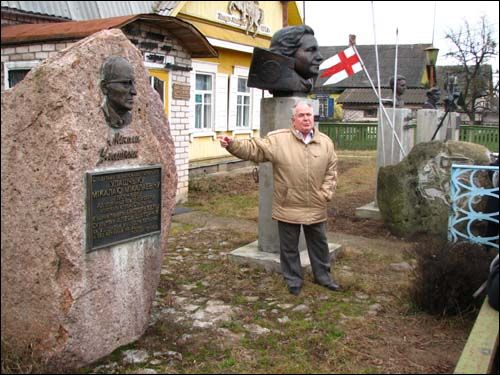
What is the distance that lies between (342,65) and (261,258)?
164 inches

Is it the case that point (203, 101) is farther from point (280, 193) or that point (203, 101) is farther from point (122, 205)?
point (122, 205)

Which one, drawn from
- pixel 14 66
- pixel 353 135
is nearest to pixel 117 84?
pixel 14 66

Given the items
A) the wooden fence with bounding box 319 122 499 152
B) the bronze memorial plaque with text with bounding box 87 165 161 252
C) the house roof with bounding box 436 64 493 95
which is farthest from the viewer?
the wooden fence with bounding box 319 122 499 152

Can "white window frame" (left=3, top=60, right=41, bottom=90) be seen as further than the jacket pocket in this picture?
Yes

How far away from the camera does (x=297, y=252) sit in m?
4.93

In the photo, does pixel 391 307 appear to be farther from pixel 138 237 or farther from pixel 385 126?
pixel 385 126

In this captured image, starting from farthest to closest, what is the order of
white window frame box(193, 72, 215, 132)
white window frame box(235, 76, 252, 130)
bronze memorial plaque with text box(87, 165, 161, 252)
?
white window frame box(235, 76, 252, 130), white window frame box(193, 72, 215, 132), bronze memorial plaque with text box(87, 165, 161, 252)

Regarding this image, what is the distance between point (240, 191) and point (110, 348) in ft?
24.9

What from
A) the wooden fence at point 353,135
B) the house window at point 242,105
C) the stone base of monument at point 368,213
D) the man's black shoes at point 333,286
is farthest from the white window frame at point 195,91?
the wooden fence at point 353,135

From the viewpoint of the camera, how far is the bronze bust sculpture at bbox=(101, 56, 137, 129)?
130 inches

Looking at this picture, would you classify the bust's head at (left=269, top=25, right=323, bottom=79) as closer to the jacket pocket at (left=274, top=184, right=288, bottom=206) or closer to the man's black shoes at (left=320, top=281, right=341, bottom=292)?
the jacket pocket at (left=274, top=184, right=288, bottom=206)

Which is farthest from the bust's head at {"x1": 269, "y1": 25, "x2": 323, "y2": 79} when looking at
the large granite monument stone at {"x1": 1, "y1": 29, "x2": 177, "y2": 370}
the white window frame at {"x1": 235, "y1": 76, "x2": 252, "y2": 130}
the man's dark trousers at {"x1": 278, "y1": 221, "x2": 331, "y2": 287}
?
the white window frame at {"x1": 235, "y1": 76, "x2": 252, "y2": 130}

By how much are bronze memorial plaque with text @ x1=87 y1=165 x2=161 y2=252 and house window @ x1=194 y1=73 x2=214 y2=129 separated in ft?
30.7

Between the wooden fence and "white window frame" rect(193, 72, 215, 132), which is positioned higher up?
"white window frame" rect(193, 72, 215, 132)
